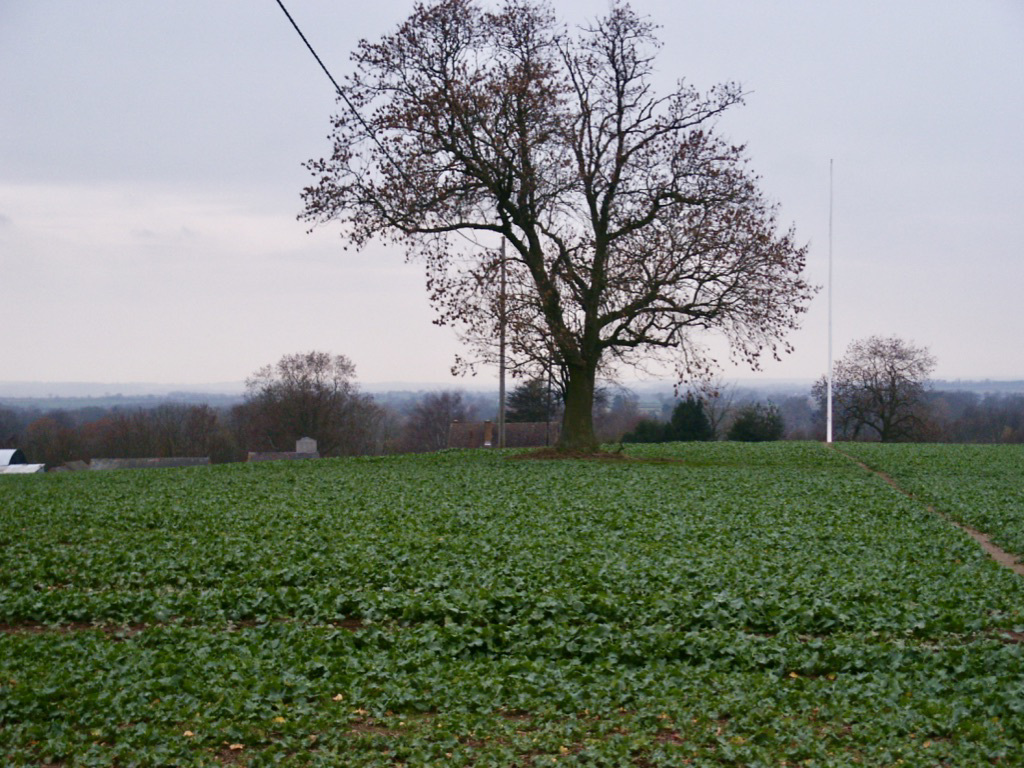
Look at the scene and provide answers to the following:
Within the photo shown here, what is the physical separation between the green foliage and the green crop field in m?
39.8

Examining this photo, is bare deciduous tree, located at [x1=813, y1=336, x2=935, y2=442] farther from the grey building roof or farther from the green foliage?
the grey building roof

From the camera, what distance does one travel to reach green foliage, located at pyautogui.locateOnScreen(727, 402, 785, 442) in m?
59.5

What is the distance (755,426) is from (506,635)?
5206 centimetres

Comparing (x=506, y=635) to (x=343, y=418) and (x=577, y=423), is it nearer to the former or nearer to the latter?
(x=577, y=423)

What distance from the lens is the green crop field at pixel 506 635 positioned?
696cm

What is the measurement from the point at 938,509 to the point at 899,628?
1218 centimetres

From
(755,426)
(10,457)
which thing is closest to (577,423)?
(755,426)

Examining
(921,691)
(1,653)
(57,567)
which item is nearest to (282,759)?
(1,653)

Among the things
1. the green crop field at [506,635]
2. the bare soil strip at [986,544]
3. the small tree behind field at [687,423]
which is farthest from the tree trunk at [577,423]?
the small tree behind field at [687,423]

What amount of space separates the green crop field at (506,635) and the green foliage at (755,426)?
1568 inches

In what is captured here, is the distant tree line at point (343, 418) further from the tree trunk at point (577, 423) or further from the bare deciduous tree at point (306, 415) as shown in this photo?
the tree trunk at point (577, 423)

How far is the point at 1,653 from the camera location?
9.12 meters

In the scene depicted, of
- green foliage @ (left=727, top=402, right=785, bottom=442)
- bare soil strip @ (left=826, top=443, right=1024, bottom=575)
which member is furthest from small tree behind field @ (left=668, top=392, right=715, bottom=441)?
bare soil strip @ (left=826, top=443, right=1024, bottom=575)

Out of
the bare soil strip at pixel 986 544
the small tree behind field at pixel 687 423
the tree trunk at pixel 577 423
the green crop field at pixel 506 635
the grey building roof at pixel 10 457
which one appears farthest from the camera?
the grey building roof at pixel 10 457
